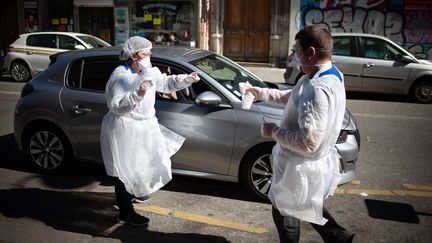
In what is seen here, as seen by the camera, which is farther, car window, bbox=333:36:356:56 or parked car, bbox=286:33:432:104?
car window, bbox=333:36:356:56

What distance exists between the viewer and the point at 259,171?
479cm

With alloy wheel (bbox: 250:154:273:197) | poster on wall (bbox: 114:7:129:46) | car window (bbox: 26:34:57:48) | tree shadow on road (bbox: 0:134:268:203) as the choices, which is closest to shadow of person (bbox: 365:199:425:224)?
alloy wheel (bbox: 250:154:273:197)

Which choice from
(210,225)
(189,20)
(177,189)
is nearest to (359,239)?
(210,225)

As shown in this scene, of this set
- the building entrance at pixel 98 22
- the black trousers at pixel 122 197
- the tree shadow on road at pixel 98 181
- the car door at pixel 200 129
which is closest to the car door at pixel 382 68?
the tree shadow on road at pixel 98 181

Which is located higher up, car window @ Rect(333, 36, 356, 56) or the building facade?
the building facade

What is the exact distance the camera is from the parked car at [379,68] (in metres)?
10.9

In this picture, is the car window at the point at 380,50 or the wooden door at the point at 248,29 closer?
the car window at the point at 380,50

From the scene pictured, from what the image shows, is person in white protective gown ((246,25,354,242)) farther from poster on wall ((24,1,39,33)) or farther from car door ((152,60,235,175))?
poster on wall ((24,1,39,33))

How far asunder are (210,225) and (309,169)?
1.61m

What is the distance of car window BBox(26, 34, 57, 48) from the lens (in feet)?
46.8

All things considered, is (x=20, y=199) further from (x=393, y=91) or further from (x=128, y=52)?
(x=393, y=91)

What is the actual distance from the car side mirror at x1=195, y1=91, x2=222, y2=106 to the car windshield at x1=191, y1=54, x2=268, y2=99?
253 mm

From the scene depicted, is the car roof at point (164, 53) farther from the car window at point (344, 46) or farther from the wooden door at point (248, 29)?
the wooden door at point (248, 29)

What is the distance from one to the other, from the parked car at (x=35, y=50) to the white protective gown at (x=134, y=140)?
10665 millimetres
